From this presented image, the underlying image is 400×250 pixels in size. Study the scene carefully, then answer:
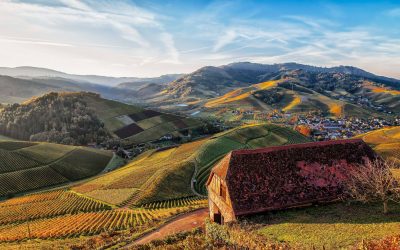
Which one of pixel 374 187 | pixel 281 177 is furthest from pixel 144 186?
pixel 374 187

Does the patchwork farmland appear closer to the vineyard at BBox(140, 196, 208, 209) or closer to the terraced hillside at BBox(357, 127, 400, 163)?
the vineyard at BBox(140, 196, 208, 209)

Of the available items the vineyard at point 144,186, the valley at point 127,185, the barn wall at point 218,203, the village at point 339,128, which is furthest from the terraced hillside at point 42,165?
the village at point 339,128

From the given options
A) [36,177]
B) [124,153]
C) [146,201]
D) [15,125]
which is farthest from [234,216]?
[15,125]

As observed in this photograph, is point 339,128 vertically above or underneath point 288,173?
underneath

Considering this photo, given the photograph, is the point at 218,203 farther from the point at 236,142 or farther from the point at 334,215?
the point at 236,142

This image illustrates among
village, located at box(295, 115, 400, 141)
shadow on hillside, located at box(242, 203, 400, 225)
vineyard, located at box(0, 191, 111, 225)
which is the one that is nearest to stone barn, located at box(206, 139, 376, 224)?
shadow on hillside, located at box(242, 203, 400, 225)

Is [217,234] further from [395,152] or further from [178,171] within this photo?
[395,152]

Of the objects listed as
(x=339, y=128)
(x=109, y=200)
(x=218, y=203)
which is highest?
(x=218, y=203)

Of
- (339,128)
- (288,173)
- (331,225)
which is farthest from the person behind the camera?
(339,128)
